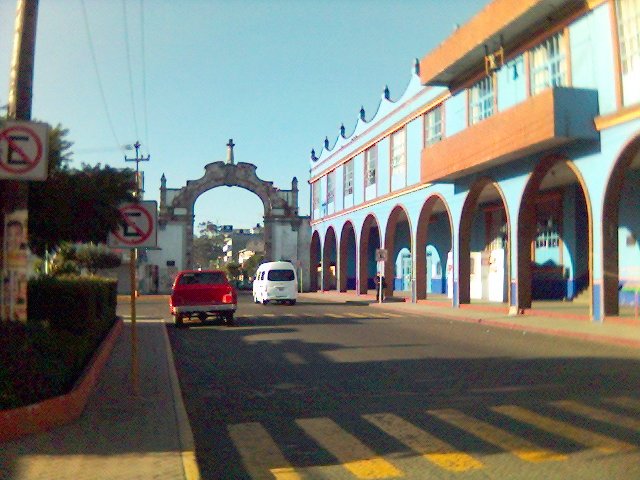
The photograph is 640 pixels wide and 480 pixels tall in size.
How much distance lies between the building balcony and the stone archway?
110 ft

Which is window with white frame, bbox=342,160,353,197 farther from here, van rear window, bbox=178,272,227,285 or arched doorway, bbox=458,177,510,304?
van rear window, bbox=178,272,227,285

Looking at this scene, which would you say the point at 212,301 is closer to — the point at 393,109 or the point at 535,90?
the point at 535,90

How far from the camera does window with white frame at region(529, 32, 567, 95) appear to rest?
22.7m

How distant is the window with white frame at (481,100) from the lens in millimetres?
27259

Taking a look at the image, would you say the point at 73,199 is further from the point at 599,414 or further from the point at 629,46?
the point at 629,46

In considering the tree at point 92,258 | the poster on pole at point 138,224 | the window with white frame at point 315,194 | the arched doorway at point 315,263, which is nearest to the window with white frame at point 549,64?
the poster on pole at point 138,224

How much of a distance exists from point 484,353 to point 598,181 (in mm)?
8905

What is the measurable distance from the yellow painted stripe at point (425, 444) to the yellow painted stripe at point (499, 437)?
452 millimetres

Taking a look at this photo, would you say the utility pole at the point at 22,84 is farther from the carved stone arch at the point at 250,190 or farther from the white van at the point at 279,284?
the carved stone arch at the point at 250,190

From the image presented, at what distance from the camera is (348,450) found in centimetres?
691

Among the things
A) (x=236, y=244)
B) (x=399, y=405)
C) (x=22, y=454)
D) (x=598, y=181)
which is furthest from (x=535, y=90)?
(x=236, y=244)

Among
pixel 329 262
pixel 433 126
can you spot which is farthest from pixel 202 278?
pixel 329 262

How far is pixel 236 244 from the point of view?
5861 inches

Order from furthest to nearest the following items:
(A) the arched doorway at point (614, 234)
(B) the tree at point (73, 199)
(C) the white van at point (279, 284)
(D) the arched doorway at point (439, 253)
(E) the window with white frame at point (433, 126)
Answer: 1. (D) the arched doorway at point (439, 253)
2. (C) the white van at point (279, 284)
3. (E) the window with white frame at point (433, 126)
4. (A) the arched doorway at point (614, 234)
5. (B) the tree at point (73, 199)
